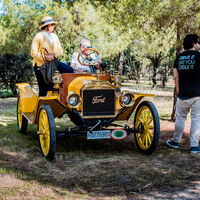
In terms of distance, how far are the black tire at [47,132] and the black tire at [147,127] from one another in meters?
1.45

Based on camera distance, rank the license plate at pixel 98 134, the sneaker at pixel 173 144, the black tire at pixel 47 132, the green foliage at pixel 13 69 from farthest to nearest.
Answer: the green foliage at pixel 13 69, the sneaker at pixel 173 144, the license plate at pixel 98 134, the black tire at pixel 47 132

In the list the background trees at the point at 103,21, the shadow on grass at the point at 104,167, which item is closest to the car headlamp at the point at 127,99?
the shadow on grass at the point at 104,167

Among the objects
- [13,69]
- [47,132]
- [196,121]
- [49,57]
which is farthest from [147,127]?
[13,69]

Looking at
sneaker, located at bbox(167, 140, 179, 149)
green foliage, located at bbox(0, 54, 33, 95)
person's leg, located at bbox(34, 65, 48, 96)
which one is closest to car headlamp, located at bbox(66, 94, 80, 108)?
person's leg, located at bbox(34, 65, 48, 96)

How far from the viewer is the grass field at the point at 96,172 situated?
11.1 ft

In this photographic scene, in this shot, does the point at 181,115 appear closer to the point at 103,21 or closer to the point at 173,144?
the point at 173,144

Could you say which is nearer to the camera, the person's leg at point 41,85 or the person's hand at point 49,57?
the person's hand at point 49,57

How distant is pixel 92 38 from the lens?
12.7 metres

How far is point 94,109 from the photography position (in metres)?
4.98

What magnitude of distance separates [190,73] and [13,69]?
12235 millimetres

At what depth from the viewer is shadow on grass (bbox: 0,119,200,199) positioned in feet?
11.8

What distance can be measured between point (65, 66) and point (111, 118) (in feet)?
4.45

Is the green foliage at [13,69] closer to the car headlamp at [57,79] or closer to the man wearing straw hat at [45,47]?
the man wearing straw hat at [45,47]

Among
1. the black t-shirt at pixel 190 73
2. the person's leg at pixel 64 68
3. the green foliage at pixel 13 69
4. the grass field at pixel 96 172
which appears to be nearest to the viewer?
the grass field at pixel 96 172
